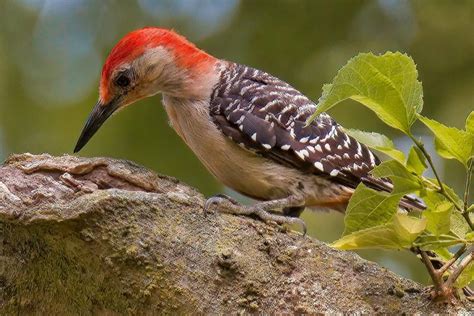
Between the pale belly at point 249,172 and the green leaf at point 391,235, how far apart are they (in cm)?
182

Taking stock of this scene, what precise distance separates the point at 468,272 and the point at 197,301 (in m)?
0.83

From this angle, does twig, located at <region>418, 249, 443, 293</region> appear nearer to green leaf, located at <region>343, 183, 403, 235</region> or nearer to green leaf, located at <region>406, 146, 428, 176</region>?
green leaf, located at <region>343, 183, 403, 235</region>

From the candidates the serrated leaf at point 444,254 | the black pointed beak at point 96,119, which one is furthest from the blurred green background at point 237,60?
the serrated leaf at point 444,254

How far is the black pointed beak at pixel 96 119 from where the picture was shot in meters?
4.91

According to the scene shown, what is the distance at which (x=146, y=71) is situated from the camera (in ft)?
16.5

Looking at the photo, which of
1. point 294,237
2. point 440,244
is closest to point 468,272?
point 440,244

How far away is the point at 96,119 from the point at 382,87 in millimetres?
2657

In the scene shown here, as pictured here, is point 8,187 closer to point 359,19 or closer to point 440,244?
point 440,244

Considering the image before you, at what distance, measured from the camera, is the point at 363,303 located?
273 cm

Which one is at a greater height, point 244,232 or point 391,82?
point 391,82

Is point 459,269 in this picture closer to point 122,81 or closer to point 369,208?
point 369,208

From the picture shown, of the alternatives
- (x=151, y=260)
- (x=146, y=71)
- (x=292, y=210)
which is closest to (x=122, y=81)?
(x=146, y=71)

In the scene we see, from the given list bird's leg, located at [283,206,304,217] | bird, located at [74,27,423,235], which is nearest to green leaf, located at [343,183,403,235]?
bird, located at [74,27,423,235]

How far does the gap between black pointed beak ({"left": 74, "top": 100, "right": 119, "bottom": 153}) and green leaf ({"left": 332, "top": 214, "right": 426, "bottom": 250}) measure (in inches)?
99.4
